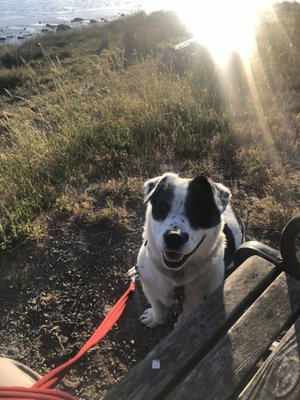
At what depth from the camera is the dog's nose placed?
232 centimetres

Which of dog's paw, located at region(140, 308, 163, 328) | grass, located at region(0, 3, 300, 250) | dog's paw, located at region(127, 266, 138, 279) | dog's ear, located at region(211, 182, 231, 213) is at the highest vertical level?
dog's ear, located at region(211, 182, 231, 213)

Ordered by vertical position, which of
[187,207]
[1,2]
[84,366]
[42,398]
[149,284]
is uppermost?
[1,2]

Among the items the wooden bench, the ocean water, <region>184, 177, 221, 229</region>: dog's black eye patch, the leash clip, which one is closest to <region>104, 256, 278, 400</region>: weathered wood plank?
the wooden bench

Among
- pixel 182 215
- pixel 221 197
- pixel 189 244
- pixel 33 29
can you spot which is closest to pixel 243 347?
pixel 189 244

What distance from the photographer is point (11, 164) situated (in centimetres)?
485

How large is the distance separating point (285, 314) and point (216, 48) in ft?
26.9

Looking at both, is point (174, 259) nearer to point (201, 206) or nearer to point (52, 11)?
point (201, 206)

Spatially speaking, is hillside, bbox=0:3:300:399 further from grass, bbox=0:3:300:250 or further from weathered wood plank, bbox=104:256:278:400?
weathered wood plank, bbox=104:256:278:400

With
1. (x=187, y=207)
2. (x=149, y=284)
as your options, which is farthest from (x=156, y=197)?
(x=149, y=284)

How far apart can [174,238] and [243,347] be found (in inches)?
28.9

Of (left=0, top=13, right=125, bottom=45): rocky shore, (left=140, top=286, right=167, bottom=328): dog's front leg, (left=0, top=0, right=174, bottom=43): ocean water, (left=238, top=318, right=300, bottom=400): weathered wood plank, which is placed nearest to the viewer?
(left=238, top=318, right=300, bottom=400): weathered wood plank

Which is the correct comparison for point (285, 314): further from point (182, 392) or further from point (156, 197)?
point (156, 197)

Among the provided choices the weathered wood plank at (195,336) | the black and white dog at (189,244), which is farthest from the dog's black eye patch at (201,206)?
the weathered wood plank at (195,336)

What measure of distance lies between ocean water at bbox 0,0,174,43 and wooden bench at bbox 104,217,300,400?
24640 mm
